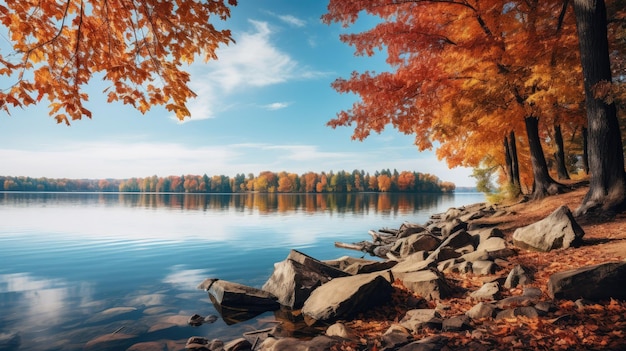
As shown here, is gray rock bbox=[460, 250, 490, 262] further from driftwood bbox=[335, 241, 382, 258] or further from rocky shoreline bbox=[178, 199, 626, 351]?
driftwood bbox=[335, 241, 382, 258]

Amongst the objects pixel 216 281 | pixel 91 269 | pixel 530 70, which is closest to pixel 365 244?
pixel 216 281

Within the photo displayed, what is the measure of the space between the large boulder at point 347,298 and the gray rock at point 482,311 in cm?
223

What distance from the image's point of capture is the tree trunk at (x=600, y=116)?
1088cm

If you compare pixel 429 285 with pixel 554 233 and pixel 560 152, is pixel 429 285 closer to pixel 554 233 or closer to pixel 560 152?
pixel 554 233

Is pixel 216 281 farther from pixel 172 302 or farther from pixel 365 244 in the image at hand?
pixel 365 244

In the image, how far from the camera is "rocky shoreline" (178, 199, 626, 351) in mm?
5154

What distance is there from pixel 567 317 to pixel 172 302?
972cm

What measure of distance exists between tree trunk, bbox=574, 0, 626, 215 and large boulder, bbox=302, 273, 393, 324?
7853 millimetres

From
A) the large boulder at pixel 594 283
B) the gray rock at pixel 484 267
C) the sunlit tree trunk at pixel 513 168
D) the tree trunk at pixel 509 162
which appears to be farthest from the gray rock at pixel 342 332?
the tree trunk at pixel 509 162

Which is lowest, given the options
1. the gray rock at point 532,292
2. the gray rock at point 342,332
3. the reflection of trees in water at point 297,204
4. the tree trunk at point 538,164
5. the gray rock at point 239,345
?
the reflection of trees in water at point 297,204

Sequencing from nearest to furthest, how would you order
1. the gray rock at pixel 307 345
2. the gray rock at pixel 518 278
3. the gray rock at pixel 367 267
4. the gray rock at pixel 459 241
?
the gray rock at pixel 307 345 → the gray rock at pixel 518 278 → the gray rock at pixel 367 267 → the gray rock at pixel 459 241

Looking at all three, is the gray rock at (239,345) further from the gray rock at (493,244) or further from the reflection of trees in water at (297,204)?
the reflection of trees in water at (297,204)

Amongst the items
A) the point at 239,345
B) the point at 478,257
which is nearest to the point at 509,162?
the point at 478,257

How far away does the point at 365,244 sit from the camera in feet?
60.7
